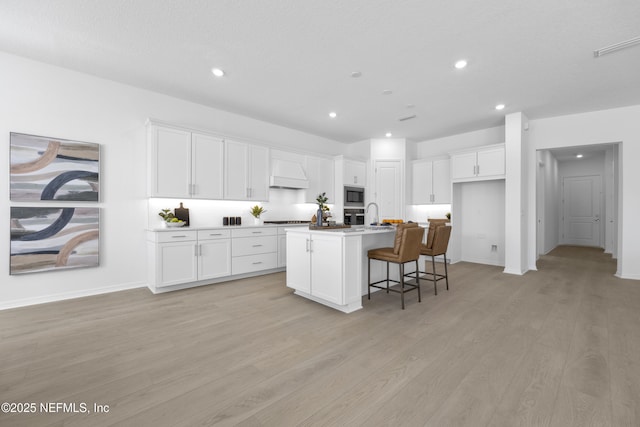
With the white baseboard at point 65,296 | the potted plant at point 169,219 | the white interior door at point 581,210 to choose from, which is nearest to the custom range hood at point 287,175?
the potted plant at point 169,219

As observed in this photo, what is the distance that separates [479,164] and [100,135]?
6.44 m

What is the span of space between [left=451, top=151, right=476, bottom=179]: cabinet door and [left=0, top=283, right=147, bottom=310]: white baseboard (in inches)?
241

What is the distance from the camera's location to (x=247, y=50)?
122 inches

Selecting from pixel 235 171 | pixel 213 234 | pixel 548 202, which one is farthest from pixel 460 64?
pixel 548 202

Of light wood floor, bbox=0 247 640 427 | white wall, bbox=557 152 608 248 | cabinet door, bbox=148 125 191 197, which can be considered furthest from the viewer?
white wall, bbox=557 152 608 248

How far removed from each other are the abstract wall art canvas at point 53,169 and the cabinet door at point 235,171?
1717 mm

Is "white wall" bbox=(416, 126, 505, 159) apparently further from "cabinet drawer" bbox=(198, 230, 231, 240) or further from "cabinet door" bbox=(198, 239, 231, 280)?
"cabinet door" bbox=(198, 239, 231, 280)

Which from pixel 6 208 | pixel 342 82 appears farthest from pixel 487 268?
pixel 6 208

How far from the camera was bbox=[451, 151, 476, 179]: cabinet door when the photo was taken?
5.65 m

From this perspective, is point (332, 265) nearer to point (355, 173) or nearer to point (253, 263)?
point (253, 263)

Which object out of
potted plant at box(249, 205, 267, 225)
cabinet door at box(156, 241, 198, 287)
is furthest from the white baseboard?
potted plant at box(249, 205, 267, 225)

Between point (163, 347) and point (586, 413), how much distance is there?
2.88 metres

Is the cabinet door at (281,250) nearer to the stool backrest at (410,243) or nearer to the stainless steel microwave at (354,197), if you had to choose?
the stainless steel microwave at (354,197)

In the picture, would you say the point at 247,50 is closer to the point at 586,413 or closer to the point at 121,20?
the point at 121,20
